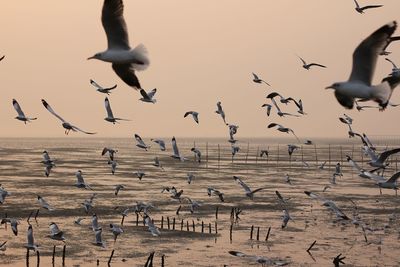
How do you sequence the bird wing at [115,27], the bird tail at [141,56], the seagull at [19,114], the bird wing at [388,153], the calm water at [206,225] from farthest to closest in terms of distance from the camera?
the calm water at [206,225]
the seagull at [19,114]
the bird wing at [388,153]
the bird wing at [115,27]
the bird tail at [141,56]

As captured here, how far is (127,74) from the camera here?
11.2m

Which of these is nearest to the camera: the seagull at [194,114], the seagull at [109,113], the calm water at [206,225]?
the seagull at [109,113]

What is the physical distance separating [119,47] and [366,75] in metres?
4.00

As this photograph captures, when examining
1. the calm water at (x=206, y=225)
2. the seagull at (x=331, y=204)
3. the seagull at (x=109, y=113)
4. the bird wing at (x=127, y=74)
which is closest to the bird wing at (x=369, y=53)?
the bird wing at (x=127, y=74)

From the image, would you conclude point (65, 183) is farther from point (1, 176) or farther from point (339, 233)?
point (339, 233)

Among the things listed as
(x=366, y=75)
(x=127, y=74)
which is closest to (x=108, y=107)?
(x=127, y=74)

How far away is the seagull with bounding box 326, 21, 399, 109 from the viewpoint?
34.7 feet

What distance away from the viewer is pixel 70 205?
51438 mm

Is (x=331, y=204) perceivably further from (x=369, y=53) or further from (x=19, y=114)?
(x=369, y=53)

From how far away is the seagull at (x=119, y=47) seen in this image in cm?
1048

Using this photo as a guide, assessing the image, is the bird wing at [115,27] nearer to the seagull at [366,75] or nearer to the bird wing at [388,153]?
the seagull at [366,75]

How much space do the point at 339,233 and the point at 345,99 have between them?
30.0 m

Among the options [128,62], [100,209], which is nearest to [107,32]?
[128,62]

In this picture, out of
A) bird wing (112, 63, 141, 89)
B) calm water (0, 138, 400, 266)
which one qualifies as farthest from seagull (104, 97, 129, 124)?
calm water (0, 138, 400, 266)
